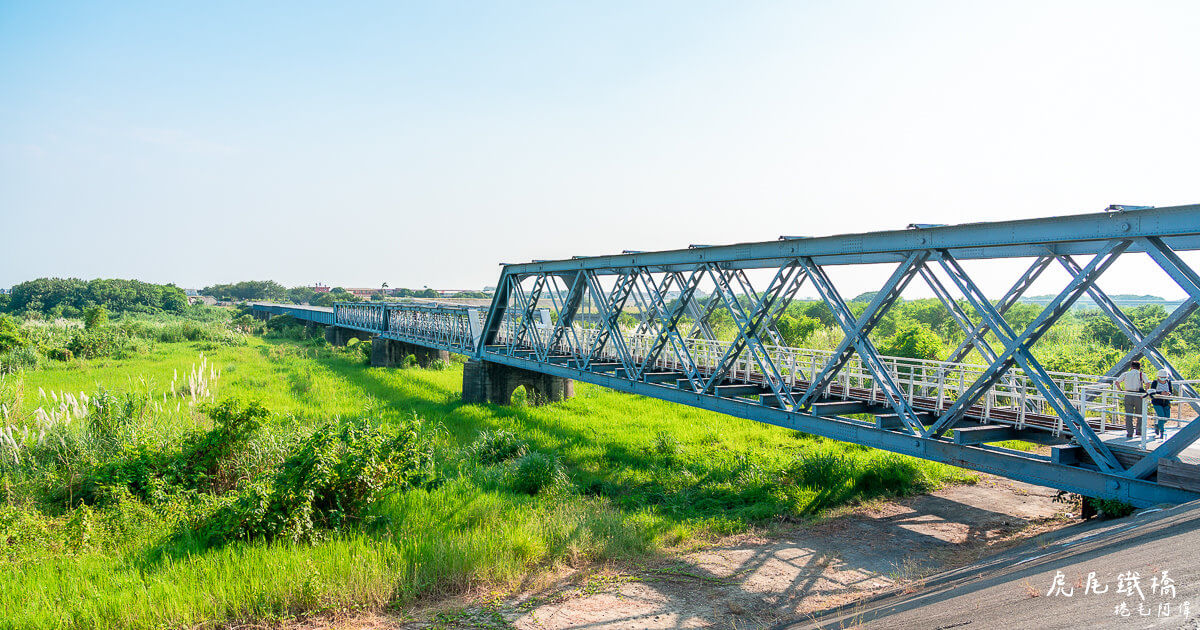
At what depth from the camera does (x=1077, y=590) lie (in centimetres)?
575

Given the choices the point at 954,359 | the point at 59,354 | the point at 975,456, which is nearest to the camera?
the point at 975,456

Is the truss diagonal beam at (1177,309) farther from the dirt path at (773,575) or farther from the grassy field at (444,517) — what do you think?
the grassy field at (444,517)

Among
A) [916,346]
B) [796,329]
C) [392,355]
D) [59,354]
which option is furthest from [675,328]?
[59,354]

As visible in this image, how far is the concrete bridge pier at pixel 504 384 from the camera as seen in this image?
29.0 metres

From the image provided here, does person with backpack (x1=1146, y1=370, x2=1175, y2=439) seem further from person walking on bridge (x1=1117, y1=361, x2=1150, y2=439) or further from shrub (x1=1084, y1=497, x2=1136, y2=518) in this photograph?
shrub (x1=1084, y1=497, x2=1136, y2=518)

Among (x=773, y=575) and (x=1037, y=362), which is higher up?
(x=1037, y=362)

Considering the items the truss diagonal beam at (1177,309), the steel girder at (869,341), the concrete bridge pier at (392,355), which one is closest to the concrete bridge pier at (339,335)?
the concrete bridge pier at (392,355)

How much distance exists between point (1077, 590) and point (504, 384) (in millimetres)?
25097

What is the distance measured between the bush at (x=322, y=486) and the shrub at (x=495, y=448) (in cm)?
446

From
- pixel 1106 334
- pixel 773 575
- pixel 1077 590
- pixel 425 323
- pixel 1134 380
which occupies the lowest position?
pixel 773 575

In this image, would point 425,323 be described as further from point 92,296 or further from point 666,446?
point 92,296

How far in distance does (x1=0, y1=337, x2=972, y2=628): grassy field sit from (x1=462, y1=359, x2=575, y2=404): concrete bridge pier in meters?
3.40

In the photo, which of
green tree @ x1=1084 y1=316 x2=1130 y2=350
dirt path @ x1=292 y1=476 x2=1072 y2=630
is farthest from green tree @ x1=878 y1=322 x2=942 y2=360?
green tree @ x1=1084 y1=316 x2=1130 y2=350

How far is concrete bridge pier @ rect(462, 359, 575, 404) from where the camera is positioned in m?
29.0
